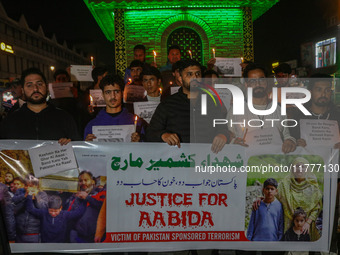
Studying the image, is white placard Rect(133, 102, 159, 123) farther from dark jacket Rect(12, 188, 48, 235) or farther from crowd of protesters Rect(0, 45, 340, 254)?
dark jacket Rect(12, 188, 48, 235)

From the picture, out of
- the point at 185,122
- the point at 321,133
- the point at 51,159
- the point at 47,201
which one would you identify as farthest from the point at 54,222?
the point at 321,133

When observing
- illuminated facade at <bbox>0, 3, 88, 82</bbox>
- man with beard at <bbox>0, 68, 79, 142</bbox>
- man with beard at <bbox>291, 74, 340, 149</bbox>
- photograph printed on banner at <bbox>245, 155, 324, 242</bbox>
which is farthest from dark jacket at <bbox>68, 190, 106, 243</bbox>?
illuminated facade at <bbox>0, 3, 88, 82</bbox>

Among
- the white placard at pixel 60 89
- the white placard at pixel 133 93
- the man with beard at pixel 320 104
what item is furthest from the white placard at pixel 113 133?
the white placard at pixel 60 89

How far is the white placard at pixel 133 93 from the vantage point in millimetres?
5027


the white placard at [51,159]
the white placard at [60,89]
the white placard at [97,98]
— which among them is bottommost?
the white placard at [51,159]

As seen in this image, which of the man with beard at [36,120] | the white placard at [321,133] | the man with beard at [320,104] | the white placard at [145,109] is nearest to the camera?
the white placard at [321,133]

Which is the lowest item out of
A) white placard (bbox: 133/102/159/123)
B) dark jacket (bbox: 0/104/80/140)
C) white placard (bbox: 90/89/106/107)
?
dark jacket (bbox: 0/104/80/140)

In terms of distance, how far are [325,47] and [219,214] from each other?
3109 centimetres

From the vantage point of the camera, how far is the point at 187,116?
3889mm

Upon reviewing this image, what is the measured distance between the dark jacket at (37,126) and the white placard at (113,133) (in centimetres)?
28

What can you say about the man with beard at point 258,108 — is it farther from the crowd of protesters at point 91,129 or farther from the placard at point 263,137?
the placard at point 263,137

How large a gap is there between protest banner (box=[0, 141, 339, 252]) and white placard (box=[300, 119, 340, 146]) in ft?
0.53

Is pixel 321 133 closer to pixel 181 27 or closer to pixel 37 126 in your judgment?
pixel 37 126

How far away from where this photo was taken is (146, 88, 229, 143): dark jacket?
12.6ft
